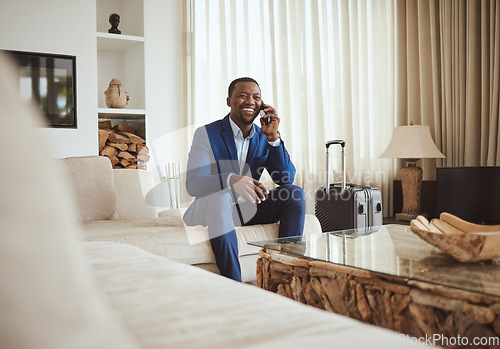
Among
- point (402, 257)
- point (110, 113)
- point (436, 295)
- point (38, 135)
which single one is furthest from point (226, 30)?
point (38, 135)

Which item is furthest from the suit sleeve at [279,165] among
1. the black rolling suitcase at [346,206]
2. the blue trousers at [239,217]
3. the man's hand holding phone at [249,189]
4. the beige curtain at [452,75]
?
the beige curtain at [452,75]

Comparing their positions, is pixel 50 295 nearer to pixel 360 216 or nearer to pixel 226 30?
pixel 360 216

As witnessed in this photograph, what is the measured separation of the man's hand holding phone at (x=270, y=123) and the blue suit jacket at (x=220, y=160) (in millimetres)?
57

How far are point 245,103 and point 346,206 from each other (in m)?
1.00

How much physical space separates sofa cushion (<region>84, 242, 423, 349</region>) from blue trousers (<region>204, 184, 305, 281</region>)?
4.57 feet

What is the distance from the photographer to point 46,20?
3.52 meters

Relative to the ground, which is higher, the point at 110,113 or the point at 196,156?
the point at 110,113

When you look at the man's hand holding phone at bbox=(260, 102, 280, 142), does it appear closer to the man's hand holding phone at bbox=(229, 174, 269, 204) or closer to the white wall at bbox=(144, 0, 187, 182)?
the man's hand holding phone at bbox=(229, 174, 269, 204)

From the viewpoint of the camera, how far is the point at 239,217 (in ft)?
8.08

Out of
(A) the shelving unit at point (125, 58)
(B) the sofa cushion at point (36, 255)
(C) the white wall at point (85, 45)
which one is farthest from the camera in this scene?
(A) the shelving unit at point (125, 58)

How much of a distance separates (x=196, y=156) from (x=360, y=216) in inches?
47.5

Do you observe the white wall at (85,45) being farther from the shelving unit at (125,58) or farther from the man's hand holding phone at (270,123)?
the man's hand holding phone at (270,123)

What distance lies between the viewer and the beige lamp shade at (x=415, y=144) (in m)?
3.93

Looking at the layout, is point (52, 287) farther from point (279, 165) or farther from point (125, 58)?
→ point (125, 58)
